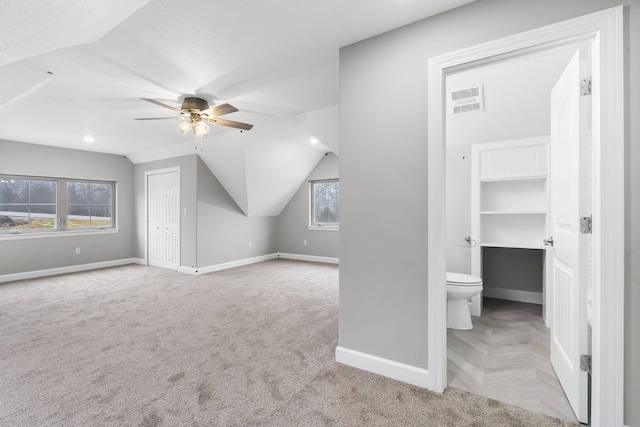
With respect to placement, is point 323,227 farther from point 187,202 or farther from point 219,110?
point 219,110

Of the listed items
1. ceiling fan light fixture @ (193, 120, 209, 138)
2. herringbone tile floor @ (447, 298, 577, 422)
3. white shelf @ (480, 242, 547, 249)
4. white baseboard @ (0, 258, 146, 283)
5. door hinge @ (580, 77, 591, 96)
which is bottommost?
herringbone tile floor @ (447, 298, 577, 422)

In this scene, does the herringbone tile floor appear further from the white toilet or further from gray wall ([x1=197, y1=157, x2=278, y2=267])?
gray wall ([x1=197, y1=157, x2=278, y2=267])

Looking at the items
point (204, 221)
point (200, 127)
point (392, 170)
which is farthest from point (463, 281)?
point (204, 221)

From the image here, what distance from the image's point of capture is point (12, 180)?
→ 498cm

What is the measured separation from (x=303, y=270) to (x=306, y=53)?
162 inches

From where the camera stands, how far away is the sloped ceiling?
1646 mm

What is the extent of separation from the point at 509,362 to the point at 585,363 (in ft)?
2.32

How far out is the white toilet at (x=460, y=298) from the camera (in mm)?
2742

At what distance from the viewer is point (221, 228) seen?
5777 mm

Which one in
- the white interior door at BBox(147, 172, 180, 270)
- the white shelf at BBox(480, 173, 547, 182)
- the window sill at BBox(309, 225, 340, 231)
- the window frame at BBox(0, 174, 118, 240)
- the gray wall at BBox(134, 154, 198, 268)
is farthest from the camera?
the window sill at BBox(309, 225, 340, 231)

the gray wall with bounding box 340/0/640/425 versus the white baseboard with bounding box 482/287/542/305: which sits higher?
the gray wall with bounding box 340/0/640/425

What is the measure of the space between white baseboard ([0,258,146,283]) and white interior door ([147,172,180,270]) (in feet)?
1.91

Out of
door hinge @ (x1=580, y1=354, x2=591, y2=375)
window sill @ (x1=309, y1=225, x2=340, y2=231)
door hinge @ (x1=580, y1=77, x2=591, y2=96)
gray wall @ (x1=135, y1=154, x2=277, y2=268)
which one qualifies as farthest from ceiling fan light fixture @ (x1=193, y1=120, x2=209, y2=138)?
window sill @ (x1=309, y1=225, x2=340, y2=231)

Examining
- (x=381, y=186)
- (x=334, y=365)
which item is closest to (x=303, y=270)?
(x=334, y=365)
